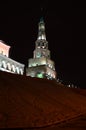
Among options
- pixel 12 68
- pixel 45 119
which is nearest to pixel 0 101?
pixel 45 119

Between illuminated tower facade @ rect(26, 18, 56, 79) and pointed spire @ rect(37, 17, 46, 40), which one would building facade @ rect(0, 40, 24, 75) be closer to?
illuminated tower facade @ rect(26, 18, 56, 79)

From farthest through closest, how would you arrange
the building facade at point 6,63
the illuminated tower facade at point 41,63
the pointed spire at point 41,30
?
the pointed spire at point 41,30 < the illuminated tower facade at point 41,63 < the building facade at point 6,63

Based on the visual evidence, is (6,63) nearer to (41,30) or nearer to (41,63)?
(41,63)

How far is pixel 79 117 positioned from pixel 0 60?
44.1 m

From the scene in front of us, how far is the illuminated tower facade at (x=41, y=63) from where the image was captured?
70125 millimetres

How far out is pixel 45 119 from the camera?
39.3 ft

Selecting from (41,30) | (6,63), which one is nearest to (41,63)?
(41,30)

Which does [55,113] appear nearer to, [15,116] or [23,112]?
[23,112]

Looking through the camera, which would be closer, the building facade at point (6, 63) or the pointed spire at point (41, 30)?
the building facade at point (6, 63)

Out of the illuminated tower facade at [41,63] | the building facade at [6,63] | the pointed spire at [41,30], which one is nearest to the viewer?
the building facade at [6,63]

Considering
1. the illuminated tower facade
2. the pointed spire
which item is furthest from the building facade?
the pointed spire

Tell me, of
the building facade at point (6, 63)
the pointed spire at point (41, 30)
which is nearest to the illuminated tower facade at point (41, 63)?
the pointed spire at point (41, 30)

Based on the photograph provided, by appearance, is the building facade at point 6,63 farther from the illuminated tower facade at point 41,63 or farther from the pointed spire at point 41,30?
the pointed spire at point 41,30

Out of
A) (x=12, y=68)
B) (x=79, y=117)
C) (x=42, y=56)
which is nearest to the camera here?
(x=79, y=117)
